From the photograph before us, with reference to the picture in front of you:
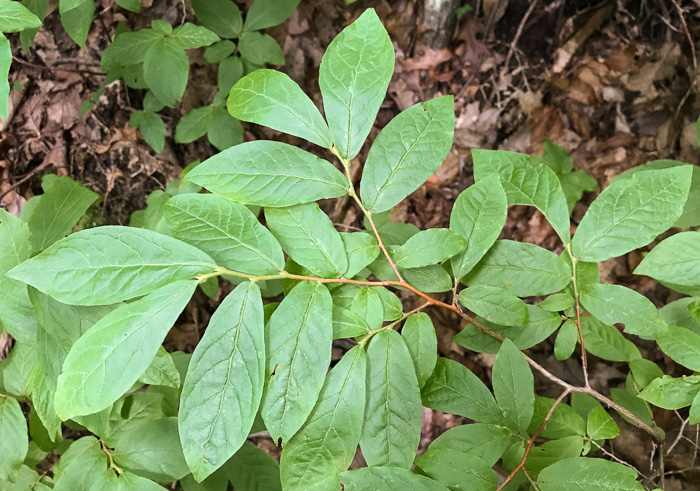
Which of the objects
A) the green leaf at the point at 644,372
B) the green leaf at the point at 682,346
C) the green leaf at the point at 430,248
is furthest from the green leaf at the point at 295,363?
the green leaf at the point at 644,372

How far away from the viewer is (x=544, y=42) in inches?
92.4

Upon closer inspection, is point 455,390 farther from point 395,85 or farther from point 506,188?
point 395,85

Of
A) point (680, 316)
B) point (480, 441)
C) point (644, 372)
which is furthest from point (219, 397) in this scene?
point (680, 316)

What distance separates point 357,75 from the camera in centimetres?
91

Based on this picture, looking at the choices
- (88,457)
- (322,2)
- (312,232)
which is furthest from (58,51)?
(312,232)

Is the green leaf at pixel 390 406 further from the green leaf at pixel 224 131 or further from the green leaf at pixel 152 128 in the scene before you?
the green leaf at pixel 152 128

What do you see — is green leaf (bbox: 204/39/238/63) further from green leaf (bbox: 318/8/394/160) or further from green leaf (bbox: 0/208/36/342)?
green leaf (bbox: 318/8/394/160)

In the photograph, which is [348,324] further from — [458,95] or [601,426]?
[458,95]

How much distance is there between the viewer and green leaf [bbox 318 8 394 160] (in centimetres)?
90

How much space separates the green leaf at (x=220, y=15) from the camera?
79.0 inches

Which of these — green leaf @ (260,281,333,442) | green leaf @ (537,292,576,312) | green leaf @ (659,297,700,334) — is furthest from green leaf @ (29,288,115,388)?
green leaf @ (659,297,700,334)

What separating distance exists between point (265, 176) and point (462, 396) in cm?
69

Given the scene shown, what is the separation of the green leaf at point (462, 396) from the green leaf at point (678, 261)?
452 mm

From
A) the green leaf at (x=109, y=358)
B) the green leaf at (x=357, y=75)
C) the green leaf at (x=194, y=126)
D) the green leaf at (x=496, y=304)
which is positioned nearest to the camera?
the green leaf at (x=109, y=358)
